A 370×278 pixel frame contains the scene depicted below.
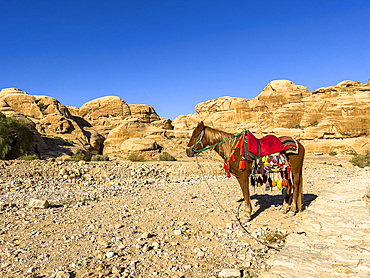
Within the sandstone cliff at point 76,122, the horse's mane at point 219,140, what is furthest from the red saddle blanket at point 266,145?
the sandstone cliff at point 76,122

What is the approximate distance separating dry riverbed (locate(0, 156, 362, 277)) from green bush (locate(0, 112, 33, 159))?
1130 centimetres

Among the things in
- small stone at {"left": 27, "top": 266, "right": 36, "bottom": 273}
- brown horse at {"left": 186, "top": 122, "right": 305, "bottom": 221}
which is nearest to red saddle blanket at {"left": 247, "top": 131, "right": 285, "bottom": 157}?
brown horse at {"left": 186, "top": 122, "right": 305, "bottom": 221}

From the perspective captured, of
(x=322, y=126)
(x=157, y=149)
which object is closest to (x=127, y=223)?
(x=157, y=149)

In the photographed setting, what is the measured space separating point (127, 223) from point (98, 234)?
2.96ft

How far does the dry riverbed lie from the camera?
13.0 ft

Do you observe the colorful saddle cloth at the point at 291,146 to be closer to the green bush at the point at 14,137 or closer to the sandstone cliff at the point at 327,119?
the green bush at the point at 14,137

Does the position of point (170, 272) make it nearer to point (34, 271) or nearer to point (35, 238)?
point (34, 271)

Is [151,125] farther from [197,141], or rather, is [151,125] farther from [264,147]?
[264,147]

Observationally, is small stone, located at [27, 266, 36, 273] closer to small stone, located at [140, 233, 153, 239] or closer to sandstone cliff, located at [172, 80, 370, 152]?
small stone, located at [140, 233, 153, 239]

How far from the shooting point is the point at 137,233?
216 inches

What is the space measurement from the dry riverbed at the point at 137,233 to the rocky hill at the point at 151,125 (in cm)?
1896

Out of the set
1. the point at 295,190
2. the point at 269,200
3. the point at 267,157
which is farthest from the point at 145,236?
→ the point at 269,200

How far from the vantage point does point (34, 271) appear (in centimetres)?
386

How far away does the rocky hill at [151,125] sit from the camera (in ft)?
111
